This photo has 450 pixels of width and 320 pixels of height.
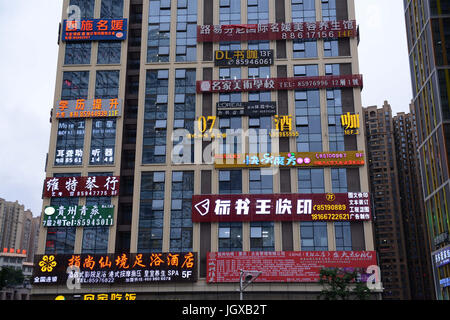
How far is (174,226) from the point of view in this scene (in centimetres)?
4972

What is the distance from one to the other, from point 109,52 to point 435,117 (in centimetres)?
3691

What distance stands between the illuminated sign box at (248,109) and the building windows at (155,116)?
631 cm

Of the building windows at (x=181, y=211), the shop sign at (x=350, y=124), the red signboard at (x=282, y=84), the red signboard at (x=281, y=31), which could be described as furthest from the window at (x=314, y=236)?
the red signboard at (x=281, y=31)

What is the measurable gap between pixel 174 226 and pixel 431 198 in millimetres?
27611

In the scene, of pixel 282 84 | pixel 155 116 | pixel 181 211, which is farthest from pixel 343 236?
pixel 155 116

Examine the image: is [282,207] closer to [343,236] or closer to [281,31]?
[343,236]

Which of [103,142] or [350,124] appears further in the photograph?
[103,142]

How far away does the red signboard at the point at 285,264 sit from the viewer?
46.1 meters

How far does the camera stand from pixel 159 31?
56906 millimetres

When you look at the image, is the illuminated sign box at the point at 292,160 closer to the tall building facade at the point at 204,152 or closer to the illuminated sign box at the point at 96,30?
the tall building facade at the point at 204,152

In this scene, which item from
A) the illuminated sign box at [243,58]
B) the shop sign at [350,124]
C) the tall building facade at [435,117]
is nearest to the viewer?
the tall building facade at [435,117]

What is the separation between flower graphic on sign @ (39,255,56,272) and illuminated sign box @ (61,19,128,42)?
25.2 m
